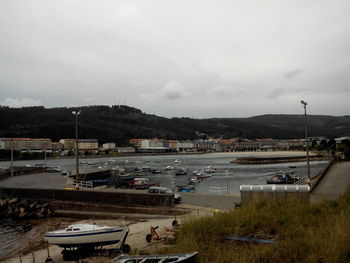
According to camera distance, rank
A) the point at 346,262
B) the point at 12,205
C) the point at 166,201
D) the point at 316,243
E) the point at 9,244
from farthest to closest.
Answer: the point at 12,205
the point at 166,201
the point at 9,244
the point at 316,243
the point at 346,262

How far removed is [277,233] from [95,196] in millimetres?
15448

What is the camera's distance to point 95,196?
21.1m

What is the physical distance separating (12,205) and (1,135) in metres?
181

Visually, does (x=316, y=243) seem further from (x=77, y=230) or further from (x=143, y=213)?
(x=143, y=213)

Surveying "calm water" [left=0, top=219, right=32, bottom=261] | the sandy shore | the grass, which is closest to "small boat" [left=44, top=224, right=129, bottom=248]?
the sandy shore

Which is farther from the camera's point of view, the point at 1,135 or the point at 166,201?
the point at 1,135

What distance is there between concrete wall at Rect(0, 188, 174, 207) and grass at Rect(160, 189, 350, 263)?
27.3 ft

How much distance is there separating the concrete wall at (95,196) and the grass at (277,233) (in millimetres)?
8307

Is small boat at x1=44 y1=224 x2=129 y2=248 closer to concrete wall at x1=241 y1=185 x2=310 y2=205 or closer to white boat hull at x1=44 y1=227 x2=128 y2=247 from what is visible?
white boat hull at x1=44 y1=227 x2=128 y2=247

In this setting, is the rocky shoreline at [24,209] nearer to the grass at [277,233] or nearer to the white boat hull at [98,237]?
the white boat hull at [98,237]

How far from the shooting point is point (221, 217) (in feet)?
31.9

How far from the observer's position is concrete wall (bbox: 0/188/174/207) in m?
18.3

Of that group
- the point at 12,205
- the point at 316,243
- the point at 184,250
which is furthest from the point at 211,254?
the point at 12,205

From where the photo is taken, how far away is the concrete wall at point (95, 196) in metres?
18.3
